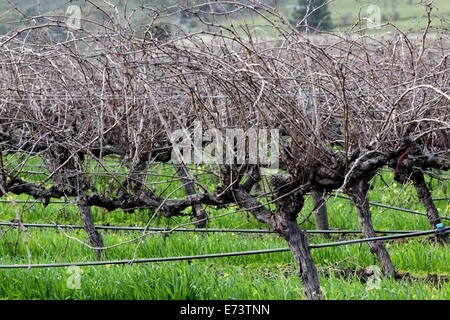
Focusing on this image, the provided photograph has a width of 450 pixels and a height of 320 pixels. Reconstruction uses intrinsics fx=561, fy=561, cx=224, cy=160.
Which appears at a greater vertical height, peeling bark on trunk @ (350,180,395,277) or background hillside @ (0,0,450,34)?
background hillside @ (0,0,450,34)

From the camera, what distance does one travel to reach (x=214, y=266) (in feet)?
17.9

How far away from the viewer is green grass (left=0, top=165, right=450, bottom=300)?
13.1 feet

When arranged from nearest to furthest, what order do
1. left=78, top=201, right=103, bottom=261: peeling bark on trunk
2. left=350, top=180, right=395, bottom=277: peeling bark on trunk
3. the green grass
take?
the green grass → left=350, top=180, right=395, bottom=277: peeling bark on trunk → left=78, top=201, right=103, bottom=261: peeling bark on trunk

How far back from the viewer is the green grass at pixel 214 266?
4002mm

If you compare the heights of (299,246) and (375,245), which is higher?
(299,246)

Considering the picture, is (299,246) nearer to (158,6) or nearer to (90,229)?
(158,6)

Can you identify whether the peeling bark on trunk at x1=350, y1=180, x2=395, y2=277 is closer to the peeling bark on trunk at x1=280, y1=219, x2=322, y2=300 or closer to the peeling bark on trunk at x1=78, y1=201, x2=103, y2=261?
the peeling bark on trunk at x1=280, y1=219, x2=322, y2=300

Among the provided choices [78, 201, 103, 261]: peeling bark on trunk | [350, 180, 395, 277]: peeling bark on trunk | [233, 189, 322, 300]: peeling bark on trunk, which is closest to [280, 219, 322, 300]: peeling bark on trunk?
[233, 189, 322, 300]: peeling bark on trunk

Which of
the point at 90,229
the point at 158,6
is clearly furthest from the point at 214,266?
the point at 158,6

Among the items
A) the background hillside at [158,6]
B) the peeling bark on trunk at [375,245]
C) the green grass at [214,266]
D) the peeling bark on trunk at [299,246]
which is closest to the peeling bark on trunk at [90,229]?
the green grass at [214,266]

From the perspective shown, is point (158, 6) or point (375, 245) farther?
point (375, 245)

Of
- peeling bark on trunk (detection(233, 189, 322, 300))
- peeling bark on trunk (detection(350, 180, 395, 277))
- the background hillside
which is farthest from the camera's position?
peeling bark on trunk (detection(350, 180, 395, 277))
